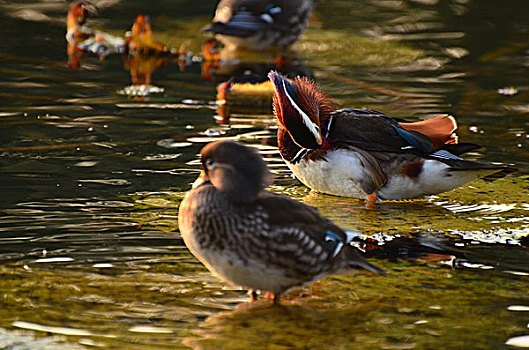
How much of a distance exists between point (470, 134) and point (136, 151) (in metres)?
3.10

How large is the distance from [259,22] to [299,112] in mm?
5829

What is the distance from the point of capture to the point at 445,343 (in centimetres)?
444

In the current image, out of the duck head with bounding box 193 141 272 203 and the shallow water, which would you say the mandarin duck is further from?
the duck head with bounding box 193 141 272 203

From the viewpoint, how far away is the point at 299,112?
6.52 meters

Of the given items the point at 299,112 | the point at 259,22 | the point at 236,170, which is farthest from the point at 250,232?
the point at 259,22

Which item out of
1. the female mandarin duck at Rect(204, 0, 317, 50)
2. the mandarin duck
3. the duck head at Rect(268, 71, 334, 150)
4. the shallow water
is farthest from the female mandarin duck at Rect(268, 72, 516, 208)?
the mandarin duck

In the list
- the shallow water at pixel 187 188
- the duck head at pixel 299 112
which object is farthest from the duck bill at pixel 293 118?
the shallow water at pixel 187 188

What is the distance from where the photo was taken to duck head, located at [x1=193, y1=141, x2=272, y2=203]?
4734 millimetres

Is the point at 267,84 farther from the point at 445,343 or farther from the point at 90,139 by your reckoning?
the point at 445,343

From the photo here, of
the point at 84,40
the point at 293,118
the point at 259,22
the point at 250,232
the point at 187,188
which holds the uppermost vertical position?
the point at 259,22

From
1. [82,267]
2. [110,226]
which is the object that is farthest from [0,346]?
[110,226]

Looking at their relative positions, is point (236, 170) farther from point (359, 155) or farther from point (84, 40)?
point (84, 40)

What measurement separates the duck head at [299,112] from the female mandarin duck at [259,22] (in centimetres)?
541

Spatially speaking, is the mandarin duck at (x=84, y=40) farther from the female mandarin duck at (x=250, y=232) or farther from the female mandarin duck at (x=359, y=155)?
the female mandarin duck at (x=250, y=232)
